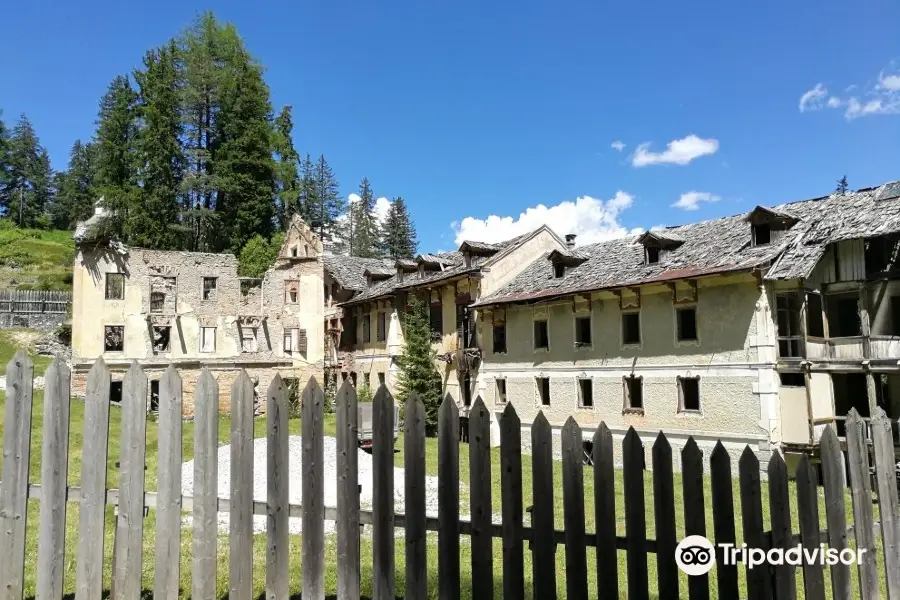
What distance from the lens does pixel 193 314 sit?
3331 centimetres

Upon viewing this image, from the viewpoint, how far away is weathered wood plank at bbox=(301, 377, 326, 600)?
4246mm

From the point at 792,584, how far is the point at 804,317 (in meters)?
19.0

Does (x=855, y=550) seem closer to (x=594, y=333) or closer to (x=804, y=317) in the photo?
(x=804, y=317)

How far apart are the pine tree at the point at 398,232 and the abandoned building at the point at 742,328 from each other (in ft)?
192

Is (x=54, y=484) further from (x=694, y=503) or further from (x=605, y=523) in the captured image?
(x=694, y=503)

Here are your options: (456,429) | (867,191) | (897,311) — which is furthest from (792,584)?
(867,191)

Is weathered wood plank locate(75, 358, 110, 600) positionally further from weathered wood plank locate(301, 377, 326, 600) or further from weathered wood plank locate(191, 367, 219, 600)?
weathered wood plank locate(301, 377, 326, 600)

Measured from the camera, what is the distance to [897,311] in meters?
19.9

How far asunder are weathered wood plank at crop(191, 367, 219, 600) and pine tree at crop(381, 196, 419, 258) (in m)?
79.0

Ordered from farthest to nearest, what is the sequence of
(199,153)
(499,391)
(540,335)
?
(199,153)
(499,391)
(540,335)

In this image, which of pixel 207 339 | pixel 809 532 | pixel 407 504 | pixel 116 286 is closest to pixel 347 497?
pixel 407 504

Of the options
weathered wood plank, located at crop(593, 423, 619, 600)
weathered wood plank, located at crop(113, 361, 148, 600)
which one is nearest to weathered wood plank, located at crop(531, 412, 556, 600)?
weathered wood plank, located at crop(593, 423, 619, 600)

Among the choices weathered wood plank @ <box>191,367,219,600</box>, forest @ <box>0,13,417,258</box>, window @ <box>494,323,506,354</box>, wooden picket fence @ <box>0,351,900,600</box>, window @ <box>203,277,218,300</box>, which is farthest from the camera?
forest @ <box>0,13,417,258</box>

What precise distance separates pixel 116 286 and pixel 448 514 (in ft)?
108
